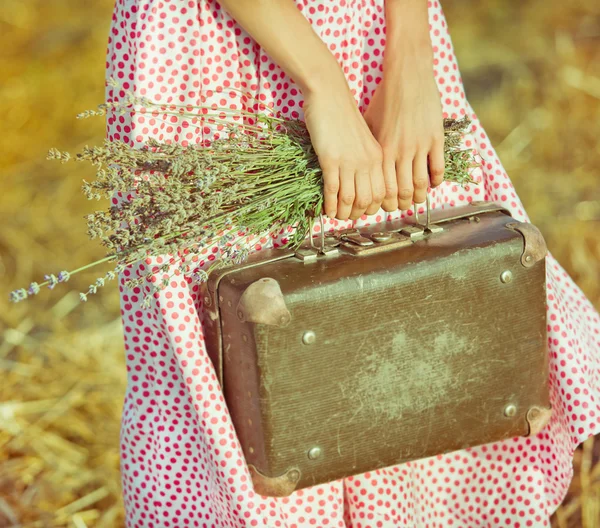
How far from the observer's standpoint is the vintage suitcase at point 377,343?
1444 millimetres

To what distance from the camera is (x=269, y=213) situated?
1.48 meters

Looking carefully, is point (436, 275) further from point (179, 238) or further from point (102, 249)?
point (102, 249)

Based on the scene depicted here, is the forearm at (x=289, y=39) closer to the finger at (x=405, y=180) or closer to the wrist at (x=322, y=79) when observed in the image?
the wrist at (x=322, y=79)

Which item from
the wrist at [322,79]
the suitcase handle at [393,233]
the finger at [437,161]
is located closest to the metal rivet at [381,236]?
the suitcase handle at [393,233]

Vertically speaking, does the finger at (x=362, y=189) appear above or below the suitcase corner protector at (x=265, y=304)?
above

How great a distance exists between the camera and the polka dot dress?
1486 mm

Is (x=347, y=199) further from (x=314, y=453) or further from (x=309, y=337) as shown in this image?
(x=314, y=453)

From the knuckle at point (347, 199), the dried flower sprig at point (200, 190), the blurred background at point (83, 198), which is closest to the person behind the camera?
the dried flower sprig at point (200, 190)

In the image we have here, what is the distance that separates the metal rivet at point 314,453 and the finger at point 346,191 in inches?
13.8

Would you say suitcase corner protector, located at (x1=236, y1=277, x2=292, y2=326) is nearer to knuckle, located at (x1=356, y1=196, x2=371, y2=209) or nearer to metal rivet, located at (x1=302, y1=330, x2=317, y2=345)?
metal rivet, located at (x1=302, y1=330, x2=317, y2=345)

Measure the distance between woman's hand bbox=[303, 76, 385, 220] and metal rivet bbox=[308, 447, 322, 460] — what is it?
1.13 ft

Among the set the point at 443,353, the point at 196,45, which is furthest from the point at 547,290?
the point at 196,45

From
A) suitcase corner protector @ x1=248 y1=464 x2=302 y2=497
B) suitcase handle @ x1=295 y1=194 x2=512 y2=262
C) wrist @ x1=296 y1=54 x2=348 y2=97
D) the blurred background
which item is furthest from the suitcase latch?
the blurred background

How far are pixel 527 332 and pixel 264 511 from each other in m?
0.50
